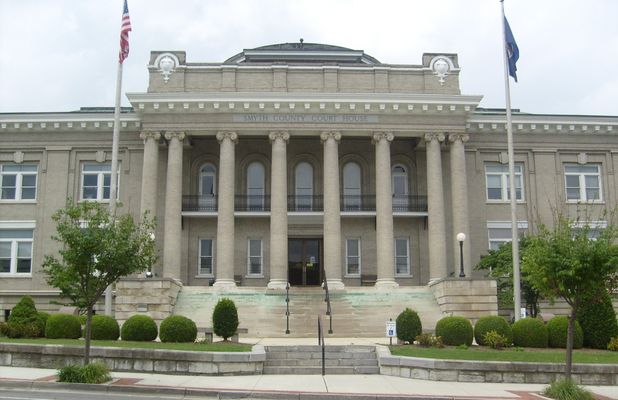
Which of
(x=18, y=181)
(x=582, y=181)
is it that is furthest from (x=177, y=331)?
(x=582, y=181)

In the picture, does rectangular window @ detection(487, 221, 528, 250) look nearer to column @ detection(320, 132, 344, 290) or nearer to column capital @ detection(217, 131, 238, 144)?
column @ detection(320, 132, 344, 290)

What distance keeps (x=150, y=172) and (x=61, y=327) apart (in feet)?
40.5

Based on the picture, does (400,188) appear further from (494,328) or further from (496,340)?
(496,340)

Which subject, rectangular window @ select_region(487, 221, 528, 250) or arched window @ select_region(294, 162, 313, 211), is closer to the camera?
rectangular window @ select_region(487, 221, 528, 250)

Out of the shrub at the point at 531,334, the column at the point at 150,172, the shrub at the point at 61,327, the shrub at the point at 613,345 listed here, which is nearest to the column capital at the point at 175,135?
the column at the point at 150,172

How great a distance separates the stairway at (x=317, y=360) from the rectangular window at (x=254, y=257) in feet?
53.2

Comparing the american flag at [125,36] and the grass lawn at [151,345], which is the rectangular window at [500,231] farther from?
the american flag at [125,36]

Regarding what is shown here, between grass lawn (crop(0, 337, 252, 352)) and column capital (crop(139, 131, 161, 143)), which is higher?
column capital (crop(139, 131, 161, 143))

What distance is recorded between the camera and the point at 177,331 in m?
21.0

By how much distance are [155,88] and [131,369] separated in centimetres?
1932

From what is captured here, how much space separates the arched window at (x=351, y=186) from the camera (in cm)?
3656

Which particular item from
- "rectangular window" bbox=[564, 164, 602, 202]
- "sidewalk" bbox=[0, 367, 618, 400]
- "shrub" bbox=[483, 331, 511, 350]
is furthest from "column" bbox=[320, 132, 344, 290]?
"sidewalk" bbox=[0, 367, 618, 400]

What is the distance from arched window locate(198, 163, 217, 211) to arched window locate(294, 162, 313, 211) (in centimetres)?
425

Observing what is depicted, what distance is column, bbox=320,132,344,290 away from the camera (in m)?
32.1
